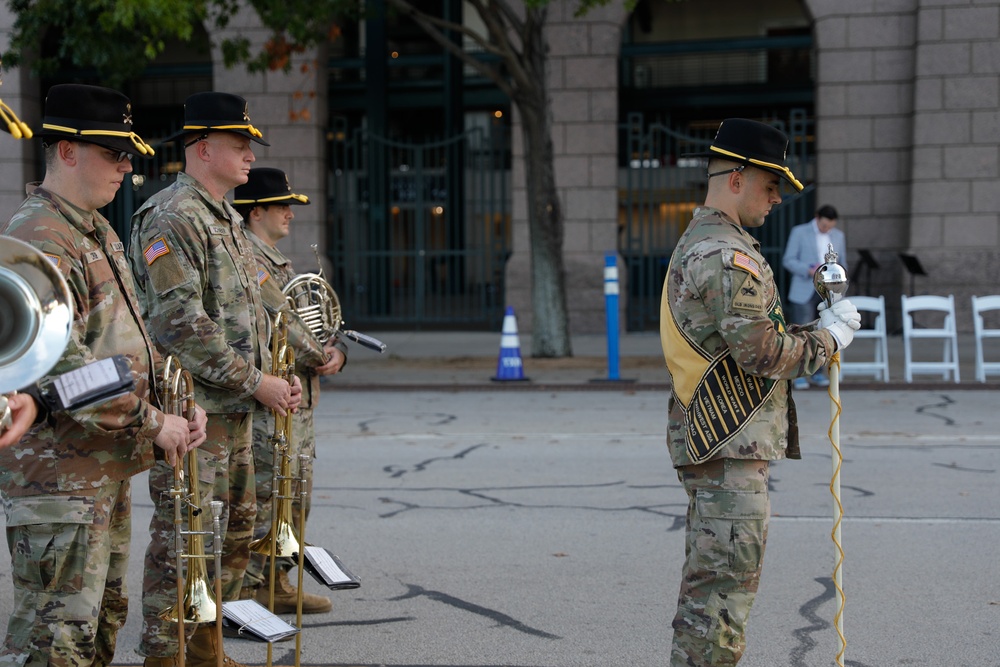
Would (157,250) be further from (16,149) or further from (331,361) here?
(16,149)

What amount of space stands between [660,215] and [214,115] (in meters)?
16.3

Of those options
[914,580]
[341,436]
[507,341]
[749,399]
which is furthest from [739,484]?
[507,341]

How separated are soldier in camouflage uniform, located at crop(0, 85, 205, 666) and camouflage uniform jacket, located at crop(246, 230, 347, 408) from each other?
5.32 ft

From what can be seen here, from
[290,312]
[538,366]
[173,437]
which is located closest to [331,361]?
[290,312]

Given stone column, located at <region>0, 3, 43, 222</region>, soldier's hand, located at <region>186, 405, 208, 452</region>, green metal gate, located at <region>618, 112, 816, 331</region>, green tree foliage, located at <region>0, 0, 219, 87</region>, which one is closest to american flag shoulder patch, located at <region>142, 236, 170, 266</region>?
soldier's hand, located at <region>186, 405, 208, 452</region>

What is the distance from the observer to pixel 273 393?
4.75 m

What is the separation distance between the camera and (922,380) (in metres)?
14.4

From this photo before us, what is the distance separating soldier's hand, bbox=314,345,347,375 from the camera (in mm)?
6004

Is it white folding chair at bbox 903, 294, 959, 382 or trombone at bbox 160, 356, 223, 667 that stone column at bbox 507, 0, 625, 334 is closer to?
white folding chair at bbox 903, 294, 959, 382

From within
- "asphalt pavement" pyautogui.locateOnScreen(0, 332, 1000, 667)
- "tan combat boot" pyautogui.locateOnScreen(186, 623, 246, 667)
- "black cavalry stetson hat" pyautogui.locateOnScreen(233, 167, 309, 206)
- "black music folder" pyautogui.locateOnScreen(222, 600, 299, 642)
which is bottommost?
"asphalt pavement" pyautogui.locateOnScreen(0, 332, 1000, 667)

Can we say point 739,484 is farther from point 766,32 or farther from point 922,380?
point 766,32

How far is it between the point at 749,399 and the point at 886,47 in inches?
667

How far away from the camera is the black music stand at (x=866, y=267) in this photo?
19.2 m

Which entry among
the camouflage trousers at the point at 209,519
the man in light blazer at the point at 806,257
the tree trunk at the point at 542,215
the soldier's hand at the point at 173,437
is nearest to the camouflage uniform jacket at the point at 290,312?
the camouflage trousers at the point at 209,519
